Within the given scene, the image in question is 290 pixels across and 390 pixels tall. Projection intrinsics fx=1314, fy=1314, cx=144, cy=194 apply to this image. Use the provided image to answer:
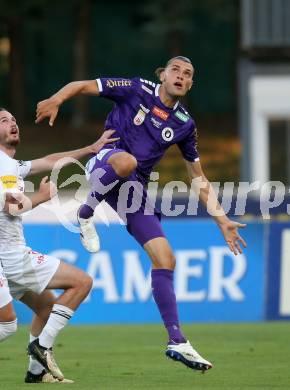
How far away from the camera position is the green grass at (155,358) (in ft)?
35.7

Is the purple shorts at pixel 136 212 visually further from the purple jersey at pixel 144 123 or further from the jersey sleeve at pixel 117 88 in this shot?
the jersey sleeve at pixel 117 88

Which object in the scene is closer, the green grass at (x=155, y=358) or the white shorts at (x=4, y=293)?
the white shorts at (x=4, y=293)

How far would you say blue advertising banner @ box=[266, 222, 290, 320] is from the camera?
17.8 meters

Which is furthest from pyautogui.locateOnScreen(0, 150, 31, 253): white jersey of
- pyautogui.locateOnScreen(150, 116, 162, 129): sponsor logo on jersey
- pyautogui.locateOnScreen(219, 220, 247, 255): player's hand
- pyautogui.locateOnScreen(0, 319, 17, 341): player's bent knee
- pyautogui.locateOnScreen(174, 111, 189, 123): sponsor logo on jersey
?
pyautogui.locateOnScreen(219, 220, 247, 255): player's hand

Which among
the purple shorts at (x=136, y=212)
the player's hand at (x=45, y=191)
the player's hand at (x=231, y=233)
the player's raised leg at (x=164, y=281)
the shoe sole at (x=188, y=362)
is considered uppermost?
the player's hand at (x=45, y=191)

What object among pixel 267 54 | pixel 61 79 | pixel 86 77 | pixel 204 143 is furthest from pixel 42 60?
pixel 267 54

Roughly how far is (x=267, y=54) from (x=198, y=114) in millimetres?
13862

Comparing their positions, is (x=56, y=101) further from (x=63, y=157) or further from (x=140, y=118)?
(x=140, y=118)

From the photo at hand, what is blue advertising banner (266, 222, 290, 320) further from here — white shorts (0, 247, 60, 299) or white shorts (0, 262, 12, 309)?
A: white shorts (0, 262, 12, 309)

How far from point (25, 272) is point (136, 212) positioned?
43.3 inches

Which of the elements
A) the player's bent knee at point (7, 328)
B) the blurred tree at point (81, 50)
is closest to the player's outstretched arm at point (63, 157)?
the player's bent knee at point (7, 328)

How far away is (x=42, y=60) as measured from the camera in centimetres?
4647

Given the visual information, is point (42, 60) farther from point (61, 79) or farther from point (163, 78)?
point (163, 78)

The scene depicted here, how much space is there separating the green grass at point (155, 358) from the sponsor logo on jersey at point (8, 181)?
1614mm
